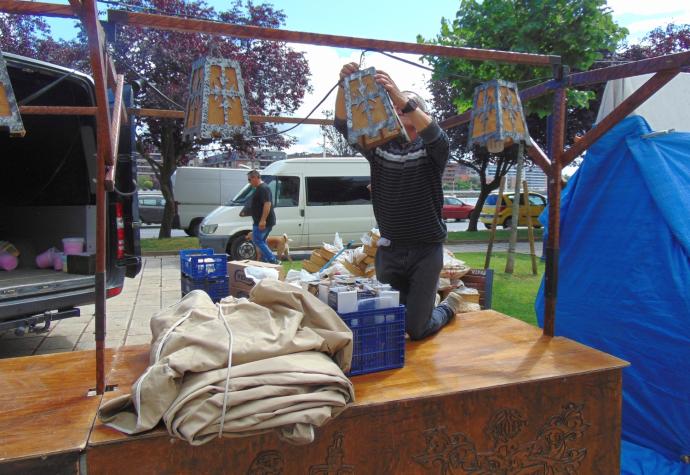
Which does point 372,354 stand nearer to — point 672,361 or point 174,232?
point 672,361

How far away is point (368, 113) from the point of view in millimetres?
2340

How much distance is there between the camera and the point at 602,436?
254 centimetres

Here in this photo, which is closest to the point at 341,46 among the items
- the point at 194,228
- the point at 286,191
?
the point at 286,191

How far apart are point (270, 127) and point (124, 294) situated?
27.8 feet

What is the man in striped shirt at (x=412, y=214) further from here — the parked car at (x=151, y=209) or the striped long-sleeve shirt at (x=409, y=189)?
the parked car at (x=151, y=209)

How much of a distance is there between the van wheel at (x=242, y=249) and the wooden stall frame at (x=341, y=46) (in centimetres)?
740

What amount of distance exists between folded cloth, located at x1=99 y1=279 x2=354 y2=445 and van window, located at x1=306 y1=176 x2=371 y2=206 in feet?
30.0

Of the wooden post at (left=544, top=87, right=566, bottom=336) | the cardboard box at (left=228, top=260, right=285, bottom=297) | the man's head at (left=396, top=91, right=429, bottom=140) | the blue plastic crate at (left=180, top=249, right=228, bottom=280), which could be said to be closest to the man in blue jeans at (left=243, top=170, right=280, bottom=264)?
the cardboard box at (left=228, top=260, right=285, bottom=297)

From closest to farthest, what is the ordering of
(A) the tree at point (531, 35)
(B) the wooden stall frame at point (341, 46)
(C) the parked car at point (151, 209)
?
(B) the wooden stall frame at point (341, 46), (A) the tree at point (531, 35), (C) the parked car at point (151, 209)

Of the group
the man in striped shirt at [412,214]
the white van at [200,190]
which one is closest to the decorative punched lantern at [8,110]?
the man in striped shirt at [412,214]

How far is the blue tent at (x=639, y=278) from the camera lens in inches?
122

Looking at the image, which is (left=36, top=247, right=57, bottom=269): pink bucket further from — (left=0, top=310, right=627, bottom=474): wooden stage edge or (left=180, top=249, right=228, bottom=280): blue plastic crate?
(left=0, top=310, right=627, bottom=474): wooden stage edge

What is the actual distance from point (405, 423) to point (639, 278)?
212 cm

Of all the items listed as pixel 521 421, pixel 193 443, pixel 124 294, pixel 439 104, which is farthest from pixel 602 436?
pixel 439 104
